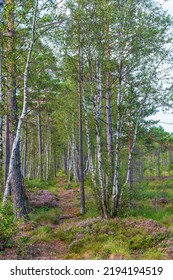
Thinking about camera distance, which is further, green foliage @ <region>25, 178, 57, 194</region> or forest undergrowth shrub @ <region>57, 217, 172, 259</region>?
green foliage @ <region>25, 178, 57, 194</region>

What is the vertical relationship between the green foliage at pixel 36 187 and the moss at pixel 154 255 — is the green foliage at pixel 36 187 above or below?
above

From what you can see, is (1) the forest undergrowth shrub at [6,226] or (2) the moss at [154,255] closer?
(2) the moss at [154,255]

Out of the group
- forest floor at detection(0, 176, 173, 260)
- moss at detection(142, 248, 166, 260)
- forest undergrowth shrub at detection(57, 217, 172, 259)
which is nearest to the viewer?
moss at detection(142, 248, 166, 260)

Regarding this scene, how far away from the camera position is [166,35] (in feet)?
35.0

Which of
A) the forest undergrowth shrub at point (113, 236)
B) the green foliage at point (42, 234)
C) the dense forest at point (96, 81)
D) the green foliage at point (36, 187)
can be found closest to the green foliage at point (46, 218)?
the dense forest at point (96, 81)

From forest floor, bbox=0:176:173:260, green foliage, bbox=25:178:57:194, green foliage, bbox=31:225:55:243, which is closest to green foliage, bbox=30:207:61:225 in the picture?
forest floor, bbox=0:176:173:260

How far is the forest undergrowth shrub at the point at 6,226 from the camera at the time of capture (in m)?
6.46

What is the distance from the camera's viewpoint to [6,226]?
648 centimetres

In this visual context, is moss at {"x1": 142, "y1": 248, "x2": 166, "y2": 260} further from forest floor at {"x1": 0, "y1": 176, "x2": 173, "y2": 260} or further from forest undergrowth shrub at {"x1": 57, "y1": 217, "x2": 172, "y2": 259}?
forest undergrowth shrub at {"x1": 57, "y1": 217, "x2": 172, "y2": 259}

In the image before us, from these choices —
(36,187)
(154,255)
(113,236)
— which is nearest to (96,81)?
(113,236)

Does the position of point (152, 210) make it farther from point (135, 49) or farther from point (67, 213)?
point (135, 49)

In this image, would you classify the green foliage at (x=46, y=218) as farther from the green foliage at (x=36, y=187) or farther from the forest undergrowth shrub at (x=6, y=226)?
the green foliage at (x=36, y=187)

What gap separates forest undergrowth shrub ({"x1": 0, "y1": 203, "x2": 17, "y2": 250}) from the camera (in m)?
6.46

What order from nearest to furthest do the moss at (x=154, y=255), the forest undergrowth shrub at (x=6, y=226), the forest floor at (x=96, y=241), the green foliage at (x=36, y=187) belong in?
the moss at (x=154, y=255)
the forest undergrowth shrub at (x=6, y=226)
the forest floor at (x=96, y=241)
the green foliage at (x=36, y=187)
